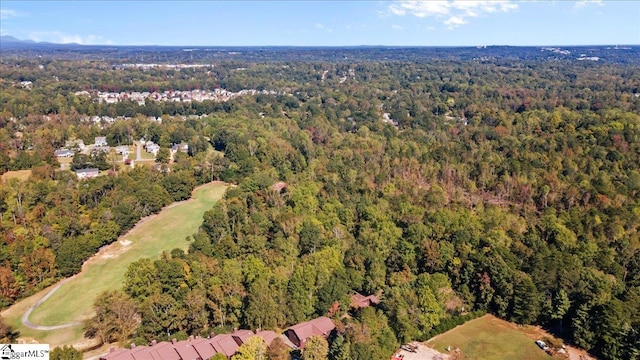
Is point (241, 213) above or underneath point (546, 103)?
underneath

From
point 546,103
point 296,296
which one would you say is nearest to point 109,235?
point 296,296

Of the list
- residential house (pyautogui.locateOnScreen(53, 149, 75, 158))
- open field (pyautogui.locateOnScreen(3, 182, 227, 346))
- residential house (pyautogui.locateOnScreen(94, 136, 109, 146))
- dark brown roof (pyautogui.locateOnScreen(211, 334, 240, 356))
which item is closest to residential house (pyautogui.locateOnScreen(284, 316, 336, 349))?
dark brown roof (pyautogui.locateOnScreen(211, 334, 240, 356))

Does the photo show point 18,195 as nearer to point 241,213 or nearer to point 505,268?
point 241,213

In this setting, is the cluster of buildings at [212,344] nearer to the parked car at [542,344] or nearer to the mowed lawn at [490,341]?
the mowed lawn at [490,341]

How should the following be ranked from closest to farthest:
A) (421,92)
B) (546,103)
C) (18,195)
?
(18,195)
(546,103)
(421,92)

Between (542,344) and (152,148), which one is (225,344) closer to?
(542,344)

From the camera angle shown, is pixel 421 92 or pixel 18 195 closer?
pixel 18 195

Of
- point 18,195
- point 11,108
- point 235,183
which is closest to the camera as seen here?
point 18,195

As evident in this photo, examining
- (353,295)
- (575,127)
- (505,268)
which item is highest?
(575,127)
